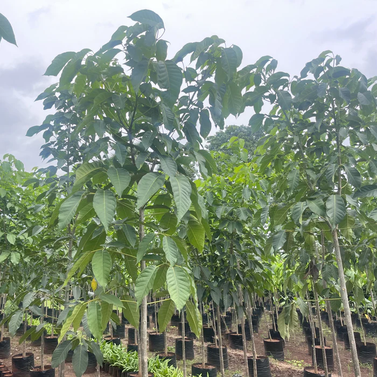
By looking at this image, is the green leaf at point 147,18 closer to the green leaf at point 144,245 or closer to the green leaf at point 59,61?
the green leaf at point 59,61

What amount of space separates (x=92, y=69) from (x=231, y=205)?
2.24 metres

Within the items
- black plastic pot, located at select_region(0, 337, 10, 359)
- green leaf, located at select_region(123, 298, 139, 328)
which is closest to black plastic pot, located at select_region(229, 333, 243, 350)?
black plastic pot, located at select_region(0, 337, 10, 359)

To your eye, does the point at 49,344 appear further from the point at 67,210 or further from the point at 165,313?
the point at 67,210

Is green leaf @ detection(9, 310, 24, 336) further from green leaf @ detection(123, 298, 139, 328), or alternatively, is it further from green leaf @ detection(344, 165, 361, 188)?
green leaf @ detection(344, 165, 361, 188)

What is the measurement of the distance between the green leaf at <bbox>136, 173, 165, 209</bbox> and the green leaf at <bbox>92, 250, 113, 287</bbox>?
→ 0.25 meters

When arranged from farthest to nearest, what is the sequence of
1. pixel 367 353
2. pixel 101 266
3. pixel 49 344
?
pixel 49 344, pixel 367 353, pixel 101 266

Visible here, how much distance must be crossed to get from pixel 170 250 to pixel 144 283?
0.17 metres

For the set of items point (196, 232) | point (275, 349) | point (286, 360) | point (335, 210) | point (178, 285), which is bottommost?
point (286, 360)

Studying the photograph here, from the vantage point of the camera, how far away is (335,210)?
183cm

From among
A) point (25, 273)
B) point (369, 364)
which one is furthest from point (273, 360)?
point (25, 273)

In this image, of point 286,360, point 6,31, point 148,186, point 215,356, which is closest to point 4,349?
point 215,356

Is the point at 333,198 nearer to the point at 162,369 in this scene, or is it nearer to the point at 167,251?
the point at 167,251

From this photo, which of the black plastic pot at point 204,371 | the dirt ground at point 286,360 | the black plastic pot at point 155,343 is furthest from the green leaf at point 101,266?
the black plastic pot at point 155,343

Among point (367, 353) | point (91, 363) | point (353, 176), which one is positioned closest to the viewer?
point (353, 176)
